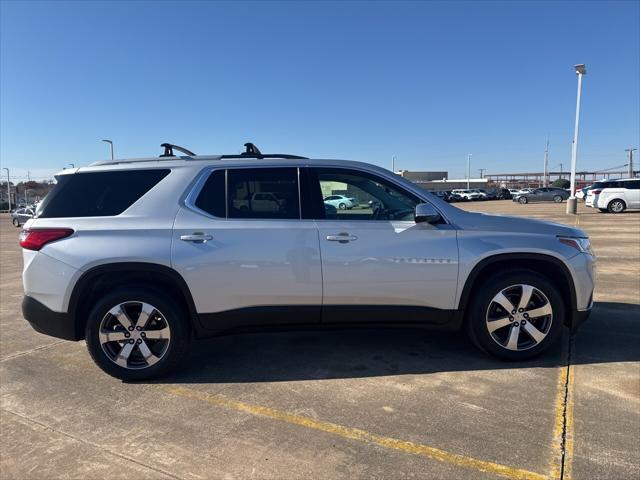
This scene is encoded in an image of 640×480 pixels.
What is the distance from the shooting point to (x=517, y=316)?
4.00m

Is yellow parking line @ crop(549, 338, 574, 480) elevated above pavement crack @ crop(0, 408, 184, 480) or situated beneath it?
elevated above

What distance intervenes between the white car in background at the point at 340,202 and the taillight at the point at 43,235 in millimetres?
2143

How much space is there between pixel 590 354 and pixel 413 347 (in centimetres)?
160

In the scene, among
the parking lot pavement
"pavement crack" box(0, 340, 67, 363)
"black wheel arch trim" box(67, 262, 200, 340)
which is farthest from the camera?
"pavement crack" box(0, 340, 67, 363)

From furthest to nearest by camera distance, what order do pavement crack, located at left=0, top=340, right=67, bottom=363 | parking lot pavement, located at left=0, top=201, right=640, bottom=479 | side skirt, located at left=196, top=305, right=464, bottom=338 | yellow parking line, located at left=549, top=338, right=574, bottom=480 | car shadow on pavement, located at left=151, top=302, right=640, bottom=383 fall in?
pavement crack, located at left=0, top=340, right=67, bottom=363
car shadow on pavement, located at left=151, top=302, right=640, bottom=383
side skirt, located at left=196, top=305, right=464, bottom=338
parking lot pavement, located at left=0, top=201, right=640, bottom=479
yellow parking line, located at left=549, top=338, right=574, bottom=480

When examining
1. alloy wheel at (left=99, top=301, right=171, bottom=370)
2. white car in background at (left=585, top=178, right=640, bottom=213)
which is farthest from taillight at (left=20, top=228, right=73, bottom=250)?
white car in background at (left=585, top=178, right=640, bottom=213)

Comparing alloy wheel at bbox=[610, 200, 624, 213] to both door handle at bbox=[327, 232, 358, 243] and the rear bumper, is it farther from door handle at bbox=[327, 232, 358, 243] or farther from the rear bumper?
the rear bumper

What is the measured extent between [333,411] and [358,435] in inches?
14.2

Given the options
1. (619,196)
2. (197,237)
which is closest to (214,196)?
(197,237)

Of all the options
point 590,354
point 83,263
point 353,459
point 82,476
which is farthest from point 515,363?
point 83,263

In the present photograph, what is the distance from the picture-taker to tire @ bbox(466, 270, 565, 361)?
13.0ft

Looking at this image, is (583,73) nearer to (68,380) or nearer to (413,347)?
(413,347)

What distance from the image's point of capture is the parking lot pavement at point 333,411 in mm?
2709

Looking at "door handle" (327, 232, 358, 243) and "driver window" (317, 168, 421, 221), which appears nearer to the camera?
"door handle" (327, 232, 358, 243)
